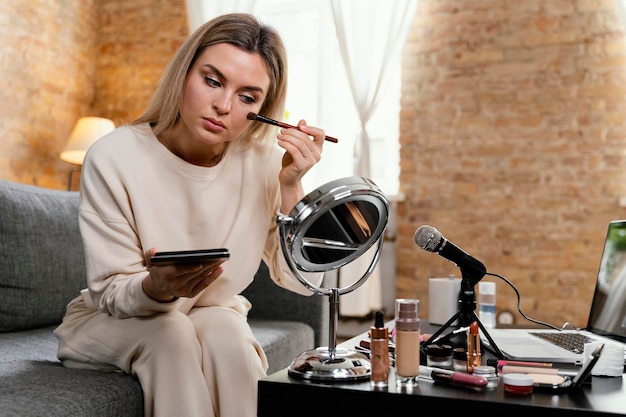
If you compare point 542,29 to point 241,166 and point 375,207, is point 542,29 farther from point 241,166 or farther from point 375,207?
point 375,207

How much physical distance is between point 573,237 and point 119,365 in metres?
2.73

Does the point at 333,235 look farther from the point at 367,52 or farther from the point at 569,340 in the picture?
the point at 367,52

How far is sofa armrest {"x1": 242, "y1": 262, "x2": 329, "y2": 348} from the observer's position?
2309 millimetres

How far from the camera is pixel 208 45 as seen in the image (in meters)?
1.43

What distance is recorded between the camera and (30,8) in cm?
389

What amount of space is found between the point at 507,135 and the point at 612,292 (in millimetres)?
2023

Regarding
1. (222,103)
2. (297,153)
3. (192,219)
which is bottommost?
(192,219)

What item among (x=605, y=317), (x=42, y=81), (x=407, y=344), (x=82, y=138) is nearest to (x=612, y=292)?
(x=605, y=317)

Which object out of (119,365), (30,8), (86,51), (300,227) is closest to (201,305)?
(119,365)

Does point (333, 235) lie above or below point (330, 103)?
below

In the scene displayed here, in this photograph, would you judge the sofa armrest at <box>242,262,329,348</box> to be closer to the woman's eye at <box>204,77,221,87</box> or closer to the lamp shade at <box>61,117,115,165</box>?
the woman's eye at <box>204,77,221,87</box>

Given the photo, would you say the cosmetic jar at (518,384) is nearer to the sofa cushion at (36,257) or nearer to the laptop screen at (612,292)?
the laptop screen at (612,292)

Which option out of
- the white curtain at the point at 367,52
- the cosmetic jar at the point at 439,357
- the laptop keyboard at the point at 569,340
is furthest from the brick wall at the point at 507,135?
the cosmetic jar at the point at 439,357

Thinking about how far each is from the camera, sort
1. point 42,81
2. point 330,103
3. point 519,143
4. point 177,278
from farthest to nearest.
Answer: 1. point 42,81
2. point 330,103
3. point 519,143
4. point 177,278
